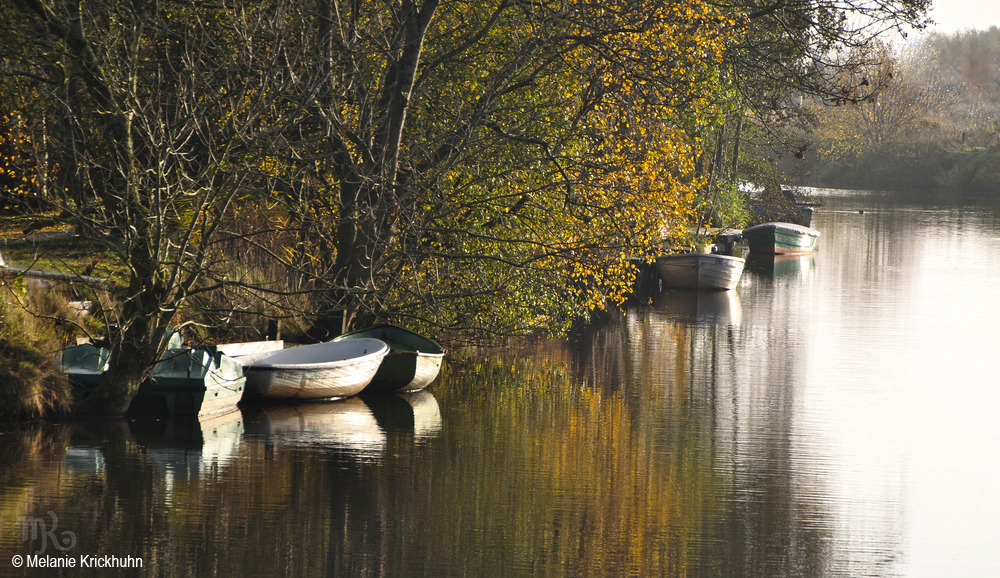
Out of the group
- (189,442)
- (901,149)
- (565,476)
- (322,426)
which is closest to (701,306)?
(322,426)

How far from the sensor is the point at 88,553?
8922 millimetres

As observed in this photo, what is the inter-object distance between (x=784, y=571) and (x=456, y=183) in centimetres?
952

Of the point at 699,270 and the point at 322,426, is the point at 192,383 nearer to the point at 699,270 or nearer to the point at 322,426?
the point at 322,426

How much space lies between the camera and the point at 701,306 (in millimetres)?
28609

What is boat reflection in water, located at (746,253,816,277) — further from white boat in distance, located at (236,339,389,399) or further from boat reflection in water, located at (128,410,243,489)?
boat reflection in water, located at (128,410,243,489)

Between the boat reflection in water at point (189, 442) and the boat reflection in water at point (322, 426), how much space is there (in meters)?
0.34

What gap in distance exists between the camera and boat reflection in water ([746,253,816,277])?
125ft

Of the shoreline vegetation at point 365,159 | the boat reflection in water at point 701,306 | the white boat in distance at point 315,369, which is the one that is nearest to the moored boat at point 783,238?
the boat reflection in water at point 701,306

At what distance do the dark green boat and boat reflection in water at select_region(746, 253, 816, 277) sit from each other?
23785mm

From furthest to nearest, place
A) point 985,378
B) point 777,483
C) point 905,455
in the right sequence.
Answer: point 985,378
point 905,455
point 777,483

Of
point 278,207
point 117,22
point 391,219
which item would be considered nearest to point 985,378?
point 391,219

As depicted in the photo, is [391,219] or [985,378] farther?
[985,378]

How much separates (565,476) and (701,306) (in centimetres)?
1744

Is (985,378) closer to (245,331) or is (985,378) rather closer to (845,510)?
(845,510)
